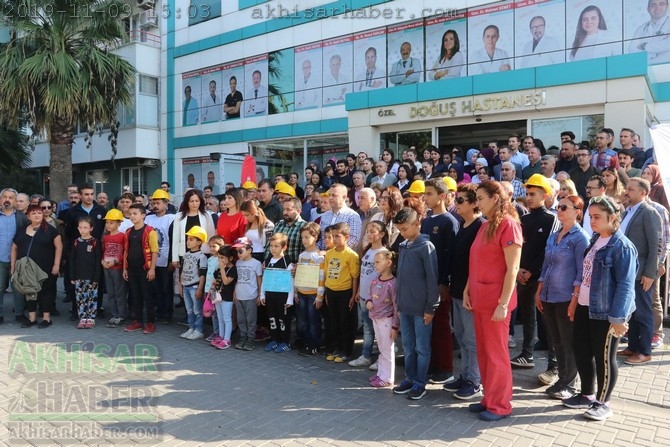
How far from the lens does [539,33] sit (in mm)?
14102

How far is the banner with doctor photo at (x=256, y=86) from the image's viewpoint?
19875 millimetres

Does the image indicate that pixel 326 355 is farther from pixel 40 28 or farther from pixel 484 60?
pixel 40 28

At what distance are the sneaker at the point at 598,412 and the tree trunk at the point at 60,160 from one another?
1591 centimetres

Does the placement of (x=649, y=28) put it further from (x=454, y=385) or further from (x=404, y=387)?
(x=404, y=387)

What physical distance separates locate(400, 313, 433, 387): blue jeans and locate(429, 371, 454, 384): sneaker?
1.09 feet

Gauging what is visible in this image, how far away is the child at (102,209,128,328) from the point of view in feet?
27.0

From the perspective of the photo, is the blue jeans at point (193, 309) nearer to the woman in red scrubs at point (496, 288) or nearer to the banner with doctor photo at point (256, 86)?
the woman in red scrubs at point (496, 288)

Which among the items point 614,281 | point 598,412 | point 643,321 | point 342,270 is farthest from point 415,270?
point 643,321

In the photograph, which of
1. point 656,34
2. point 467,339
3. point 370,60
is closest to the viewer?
point 467,339

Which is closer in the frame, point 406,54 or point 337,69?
point 406,54

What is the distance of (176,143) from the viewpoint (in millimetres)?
22422

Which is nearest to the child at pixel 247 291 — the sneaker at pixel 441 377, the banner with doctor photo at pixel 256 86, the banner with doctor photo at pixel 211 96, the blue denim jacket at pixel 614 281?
the sneaker at pixel 441 377

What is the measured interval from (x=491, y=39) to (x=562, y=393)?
12211 millimetres

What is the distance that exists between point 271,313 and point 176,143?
56.9ft
